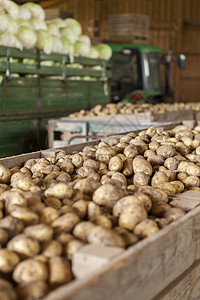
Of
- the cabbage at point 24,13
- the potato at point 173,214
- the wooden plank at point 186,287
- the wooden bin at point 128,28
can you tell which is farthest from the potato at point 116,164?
the wooden bin at point 128,28

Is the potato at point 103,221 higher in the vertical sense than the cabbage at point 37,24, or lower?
lower

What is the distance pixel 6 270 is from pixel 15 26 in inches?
213

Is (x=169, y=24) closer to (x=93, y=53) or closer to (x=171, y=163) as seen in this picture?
(x=93, y=53)

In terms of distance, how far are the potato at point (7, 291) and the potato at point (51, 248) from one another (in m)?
0.22

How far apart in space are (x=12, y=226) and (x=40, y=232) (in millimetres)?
149

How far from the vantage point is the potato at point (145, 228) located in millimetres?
1808

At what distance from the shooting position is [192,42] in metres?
18.1

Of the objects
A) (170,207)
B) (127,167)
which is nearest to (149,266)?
(170,207)

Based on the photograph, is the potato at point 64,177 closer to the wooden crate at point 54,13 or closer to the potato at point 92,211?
the potato at point 92,211

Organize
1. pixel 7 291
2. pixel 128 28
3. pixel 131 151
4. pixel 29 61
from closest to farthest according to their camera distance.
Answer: pixel 7 291, pixel 131 151, pixel 29 61, pixel 128 28

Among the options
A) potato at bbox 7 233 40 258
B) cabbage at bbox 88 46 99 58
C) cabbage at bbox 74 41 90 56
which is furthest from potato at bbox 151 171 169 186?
cabbage at bbox 88 46 99 58

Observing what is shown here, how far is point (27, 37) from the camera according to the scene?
632 cm

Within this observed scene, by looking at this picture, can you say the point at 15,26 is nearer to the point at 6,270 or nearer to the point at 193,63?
the point at 6,270

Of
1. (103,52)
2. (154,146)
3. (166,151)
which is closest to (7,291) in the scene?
(166,151)
